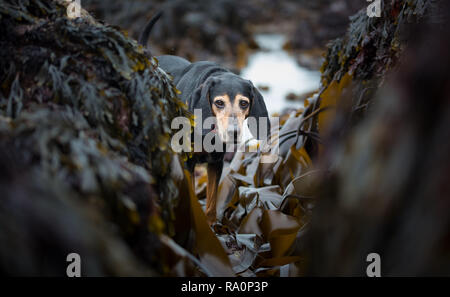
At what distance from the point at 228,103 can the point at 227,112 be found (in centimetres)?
6

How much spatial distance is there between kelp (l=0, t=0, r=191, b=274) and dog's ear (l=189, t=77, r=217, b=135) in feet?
3.63

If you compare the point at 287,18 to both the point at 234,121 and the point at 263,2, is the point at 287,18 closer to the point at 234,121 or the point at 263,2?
the point at 263,2

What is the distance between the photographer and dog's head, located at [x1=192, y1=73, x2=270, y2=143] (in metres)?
2.41

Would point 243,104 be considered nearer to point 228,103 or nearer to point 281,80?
point 228,103

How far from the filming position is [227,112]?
2.48m

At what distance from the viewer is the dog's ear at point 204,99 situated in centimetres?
245

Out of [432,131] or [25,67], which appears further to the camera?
[25,67]

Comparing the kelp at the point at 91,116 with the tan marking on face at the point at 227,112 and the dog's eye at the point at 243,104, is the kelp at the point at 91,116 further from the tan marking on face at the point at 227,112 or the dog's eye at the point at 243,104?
the dog's eye at the point at 243,104

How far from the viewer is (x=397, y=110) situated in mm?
694

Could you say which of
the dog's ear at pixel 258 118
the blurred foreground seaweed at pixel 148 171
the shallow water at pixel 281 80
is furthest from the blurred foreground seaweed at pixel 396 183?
the shallow water at pixel 281 80

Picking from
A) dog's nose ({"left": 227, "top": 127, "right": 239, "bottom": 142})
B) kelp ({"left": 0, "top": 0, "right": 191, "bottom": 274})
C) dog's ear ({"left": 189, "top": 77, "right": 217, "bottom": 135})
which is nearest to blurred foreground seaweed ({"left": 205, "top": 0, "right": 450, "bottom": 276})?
kelp ({"left": 0, "top": 0, "right": 191, "bottom": 274})
